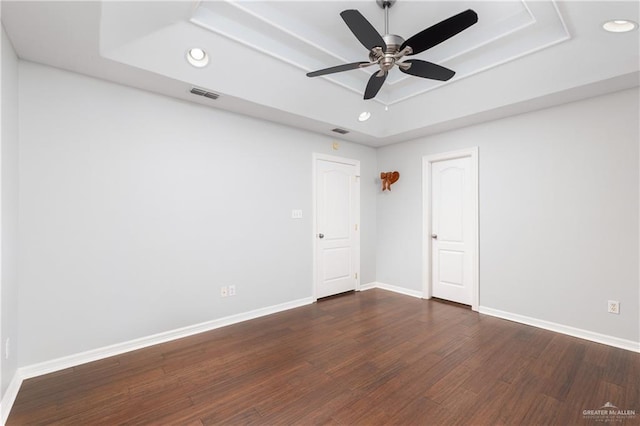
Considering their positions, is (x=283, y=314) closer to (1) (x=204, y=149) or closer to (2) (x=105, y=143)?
(1) (x=204, y=149)

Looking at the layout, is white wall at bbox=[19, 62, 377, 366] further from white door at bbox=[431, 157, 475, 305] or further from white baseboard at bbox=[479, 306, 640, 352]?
white baseboard at bbox=[479, 306, 640, 352]

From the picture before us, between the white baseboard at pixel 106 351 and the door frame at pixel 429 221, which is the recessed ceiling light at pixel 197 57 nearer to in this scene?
the white baseboard at pixel 106 351

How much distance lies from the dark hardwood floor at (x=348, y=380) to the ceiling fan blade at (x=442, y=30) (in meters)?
2.55

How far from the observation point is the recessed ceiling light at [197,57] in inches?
106

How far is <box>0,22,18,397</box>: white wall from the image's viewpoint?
2002mm

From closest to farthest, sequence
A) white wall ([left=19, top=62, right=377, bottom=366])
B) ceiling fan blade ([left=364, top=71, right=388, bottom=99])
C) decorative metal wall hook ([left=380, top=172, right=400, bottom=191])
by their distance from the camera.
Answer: white wall ([left=19, top=62, right=377, bottom=366])
ceiling fan blade ([left=364, top=71, right=388, bottom=99])
decorative metal wall hook ([left=380, top=172, right=400, bottom=191])

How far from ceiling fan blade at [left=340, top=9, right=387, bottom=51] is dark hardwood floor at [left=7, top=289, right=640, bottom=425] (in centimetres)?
256

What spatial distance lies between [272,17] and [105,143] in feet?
6.43

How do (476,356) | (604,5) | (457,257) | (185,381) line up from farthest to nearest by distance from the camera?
(457,257) < (476,356) < (185,381) < (604,5)

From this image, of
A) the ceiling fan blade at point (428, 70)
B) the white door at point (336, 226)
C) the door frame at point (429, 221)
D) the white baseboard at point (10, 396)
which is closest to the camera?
the white baseboard at point (10, 396)

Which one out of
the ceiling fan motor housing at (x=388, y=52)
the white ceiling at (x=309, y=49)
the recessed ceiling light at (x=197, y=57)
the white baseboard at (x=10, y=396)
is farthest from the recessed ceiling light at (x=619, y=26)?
the white baseboard at (x=10, y=396)

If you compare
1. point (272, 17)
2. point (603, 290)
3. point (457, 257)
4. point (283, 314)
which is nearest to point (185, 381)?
point (283, 314)

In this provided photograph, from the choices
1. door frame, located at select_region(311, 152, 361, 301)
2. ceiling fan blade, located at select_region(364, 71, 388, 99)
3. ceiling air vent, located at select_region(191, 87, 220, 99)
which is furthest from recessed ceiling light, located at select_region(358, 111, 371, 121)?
ceiling air vent, located at select_region(191, 87, 220, 99)

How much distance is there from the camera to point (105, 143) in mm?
2805
